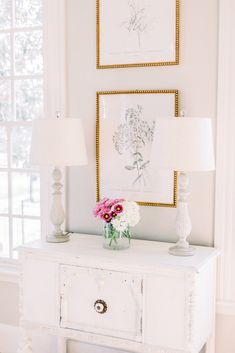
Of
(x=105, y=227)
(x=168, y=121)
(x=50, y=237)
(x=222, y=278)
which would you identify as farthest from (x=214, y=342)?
(x=168, y=121)

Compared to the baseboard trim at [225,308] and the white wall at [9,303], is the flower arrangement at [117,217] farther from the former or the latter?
the white wall at [9,303]

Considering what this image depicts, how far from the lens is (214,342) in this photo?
309cm

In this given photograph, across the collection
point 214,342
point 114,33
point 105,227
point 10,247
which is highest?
point 114,33

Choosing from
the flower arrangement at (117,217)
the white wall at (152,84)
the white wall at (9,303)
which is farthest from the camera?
the white wall at (9,303)

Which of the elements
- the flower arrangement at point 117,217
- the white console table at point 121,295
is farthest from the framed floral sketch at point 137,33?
the white console table at point 121,295

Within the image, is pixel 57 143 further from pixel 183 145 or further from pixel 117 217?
pixel 183 145

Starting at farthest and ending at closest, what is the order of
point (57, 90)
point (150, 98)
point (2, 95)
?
point (2, 95), point (57, 90), point (150, 98)

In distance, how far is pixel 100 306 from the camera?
9.29ft

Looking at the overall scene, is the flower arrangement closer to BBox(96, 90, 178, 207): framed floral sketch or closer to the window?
BBox(96, 90, 178, 207): framed floral sketch

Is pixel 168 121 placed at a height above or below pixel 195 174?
above

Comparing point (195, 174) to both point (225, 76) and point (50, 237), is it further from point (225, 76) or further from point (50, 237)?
point (50, 237)

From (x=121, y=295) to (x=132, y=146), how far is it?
37.8 inches

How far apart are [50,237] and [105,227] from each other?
0.41 meters

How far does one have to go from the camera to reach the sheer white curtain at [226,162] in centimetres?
294
